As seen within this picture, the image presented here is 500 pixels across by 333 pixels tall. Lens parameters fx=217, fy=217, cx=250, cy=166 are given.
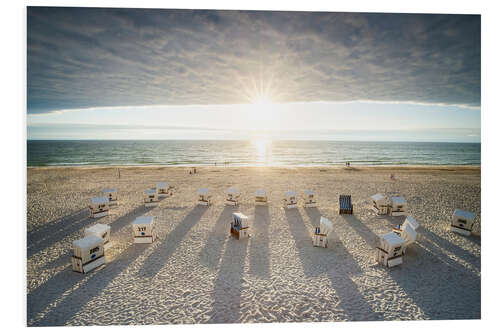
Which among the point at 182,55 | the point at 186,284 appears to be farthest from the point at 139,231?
the point at 182,55

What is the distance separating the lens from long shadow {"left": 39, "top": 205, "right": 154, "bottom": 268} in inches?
308

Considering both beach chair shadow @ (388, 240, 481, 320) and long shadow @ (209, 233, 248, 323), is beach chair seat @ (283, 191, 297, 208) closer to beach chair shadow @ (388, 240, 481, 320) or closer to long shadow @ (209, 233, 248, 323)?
long shadow @ (209, 233, 248, 323)

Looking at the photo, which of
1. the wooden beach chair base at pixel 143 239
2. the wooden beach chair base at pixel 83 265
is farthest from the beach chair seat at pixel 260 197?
the wooden beach chair base at pixel 83 265

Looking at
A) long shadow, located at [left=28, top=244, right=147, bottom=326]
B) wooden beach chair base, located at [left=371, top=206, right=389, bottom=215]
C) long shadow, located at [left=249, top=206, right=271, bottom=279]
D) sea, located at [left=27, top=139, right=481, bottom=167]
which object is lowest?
long shadow, located at [left=28, top=244, right=147, bottom=326]

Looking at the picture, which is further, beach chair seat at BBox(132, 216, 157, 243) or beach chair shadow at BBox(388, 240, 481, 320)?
beach chair seat at BBox(132, 216, 157, 243)

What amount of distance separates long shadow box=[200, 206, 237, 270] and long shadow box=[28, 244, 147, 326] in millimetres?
2664

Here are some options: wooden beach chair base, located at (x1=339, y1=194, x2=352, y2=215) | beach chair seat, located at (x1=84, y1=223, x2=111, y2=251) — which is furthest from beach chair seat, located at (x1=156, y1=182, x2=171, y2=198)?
wooden beach chair base, located at (x1=339, y1=194, x2=352, y2=215)

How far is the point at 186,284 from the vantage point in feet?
22.1

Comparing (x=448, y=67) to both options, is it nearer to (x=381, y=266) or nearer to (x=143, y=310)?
(x=381, y=266)

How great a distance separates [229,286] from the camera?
662 cm

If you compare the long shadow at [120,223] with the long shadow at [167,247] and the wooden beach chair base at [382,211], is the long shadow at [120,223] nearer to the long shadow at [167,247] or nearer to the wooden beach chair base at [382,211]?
the long shadow at [167,247]

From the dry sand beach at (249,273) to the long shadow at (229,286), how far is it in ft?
0.11

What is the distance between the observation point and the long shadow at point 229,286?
5.65 m

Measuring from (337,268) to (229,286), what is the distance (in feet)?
12.3
